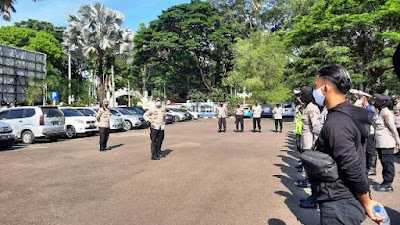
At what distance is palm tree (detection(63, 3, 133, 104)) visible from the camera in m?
28.3

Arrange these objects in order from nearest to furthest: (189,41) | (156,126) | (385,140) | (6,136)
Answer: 1. (385,140)
2. (156,126)
3. (6,136)
4. (189,41)

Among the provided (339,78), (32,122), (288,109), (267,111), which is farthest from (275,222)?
(267,111)

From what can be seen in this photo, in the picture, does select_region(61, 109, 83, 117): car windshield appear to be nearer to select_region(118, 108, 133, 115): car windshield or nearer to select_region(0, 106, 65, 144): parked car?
select_region(0, 106, 65, 144): parked car

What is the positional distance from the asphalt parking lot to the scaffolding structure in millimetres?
11342

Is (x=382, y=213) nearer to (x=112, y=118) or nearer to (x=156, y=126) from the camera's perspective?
(x=156, y=126)

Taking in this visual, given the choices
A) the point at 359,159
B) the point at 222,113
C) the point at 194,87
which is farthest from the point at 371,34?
the point at 194,87

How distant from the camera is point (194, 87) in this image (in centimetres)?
5609

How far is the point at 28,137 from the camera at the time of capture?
14.8 m

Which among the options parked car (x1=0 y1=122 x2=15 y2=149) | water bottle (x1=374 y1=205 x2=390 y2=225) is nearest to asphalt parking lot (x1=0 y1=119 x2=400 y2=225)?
parked car (x1=0 y1=122 x2=15 y2=149)

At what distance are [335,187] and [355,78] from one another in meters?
25.0

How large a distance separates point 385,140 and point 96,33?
85.5 feet

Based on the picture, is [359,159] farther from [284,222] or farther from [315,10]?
[315,10]

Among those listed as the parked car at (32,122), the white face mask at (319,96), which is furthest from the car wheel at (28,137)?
the white face mask at (319,96)

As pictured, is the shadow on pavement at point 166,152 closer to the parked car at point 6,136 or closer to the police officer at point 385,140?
the parked car at point 6,136
